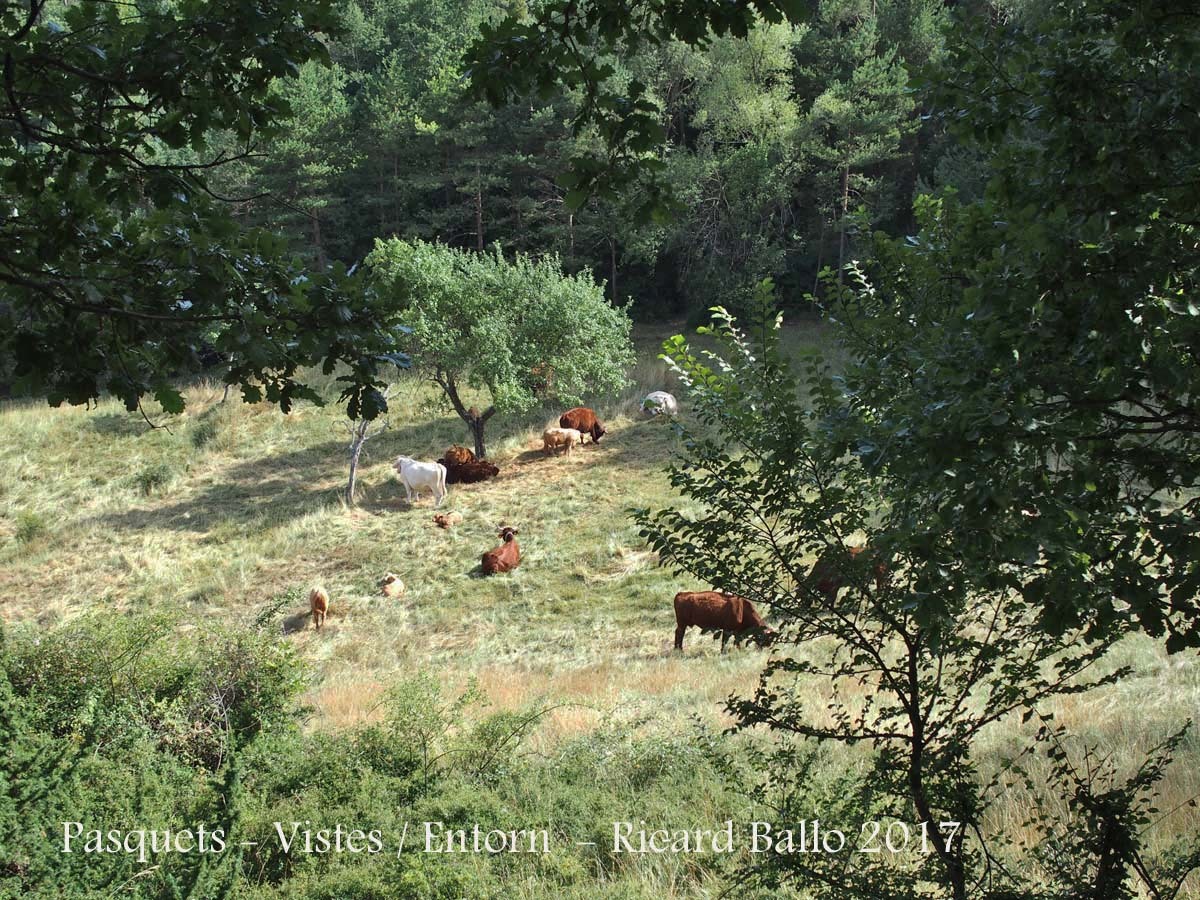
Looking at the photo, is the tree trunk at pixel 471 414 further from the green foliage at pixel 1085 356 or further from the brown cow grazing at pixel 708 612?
the green foliage at pixel 1085 356

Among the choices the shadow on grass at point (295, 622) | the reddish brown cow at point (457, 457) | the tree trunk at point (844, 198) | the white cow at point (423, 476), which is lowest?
the shadow on grass at point (295, 622)

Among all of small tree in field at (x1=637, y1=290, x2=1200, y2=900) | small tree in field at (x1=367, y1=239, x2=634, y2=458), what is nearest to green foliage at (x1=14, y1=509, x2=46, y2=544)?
small tree in field at (x1=367, y1=239, x2=634, y2=458)

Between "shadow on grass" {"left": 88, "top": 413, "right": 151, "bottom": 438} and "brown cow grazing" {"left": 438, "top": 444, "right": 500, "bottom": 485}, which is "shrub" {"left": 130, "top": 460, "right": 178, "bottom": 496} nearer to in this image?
"shadow on grass" {"left": 88, "top": 413, "right": 151, "bottom": 438}

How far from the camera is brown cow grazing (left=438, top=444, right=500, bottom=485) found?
23.6 m

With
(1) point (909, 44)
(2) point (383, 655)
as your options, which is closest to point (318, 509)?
(2) point (383, 655)

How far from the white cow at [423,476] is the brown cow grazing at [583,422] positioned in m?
4.64

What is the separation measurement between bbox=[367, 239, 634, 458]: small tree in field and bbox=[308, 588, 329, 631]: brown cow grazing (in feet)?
25.3

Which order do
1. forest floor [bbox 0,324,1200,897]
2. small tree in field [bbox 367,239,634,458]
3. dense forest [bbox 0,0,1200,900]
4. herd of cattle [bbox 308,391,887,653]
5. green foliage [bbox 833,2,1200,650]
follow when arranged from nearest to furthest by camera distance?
green foliage [bbox 833,2,1200,650] → dense forest [bbox 0,0,1200,900] → herd of cattle [bbox 308,391,887,653] → forest floor [bbox 0,324,1200,897] → small tree in field [bbox 367,239,634,458]

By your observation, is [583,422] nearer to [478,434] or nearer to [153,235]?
[478,434]

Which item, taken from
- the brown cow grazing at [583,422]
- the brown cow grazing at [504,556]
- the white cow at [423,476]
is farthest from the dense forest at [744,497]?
the brown cow grazing at [583,422]

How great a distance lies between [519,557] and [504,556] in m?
0.57

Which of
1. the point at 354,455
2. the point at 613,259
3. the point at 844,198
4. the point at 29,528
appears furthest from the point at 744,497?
the point at 613,259

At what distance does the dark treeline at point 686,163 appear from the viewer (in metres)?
35.4

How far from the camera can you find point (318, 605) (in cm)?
1672
